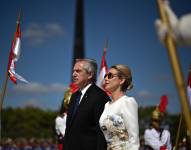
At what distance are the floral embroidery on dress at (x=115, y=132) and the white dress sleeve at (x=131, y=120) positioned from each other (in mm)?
50

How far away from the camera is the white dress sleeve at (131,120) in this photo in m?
4.60

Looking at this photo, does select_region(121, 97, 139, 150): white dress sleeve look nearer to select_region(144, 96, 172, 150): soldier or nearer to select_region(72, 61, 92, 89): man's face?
select_region(72, 61, 92, 89): man's face

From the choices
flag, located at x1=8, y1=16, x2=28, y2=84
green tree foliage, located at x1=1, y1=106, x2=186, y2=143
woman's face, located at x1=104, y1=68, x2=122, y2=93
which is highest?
green tree foliage, located at x1=1, y1=106, x2=186, y2=143

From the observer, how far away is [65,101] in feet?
27.1

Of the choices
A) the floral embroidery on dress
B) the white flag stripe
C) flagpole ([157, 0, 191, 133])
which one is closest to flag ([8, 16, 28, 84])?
the white flag stripe

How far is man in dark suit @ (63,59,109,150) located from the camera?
5613 millimetres

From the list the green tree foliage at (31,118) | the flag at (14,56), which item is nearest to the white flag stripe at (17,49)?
the flag at (14,56)

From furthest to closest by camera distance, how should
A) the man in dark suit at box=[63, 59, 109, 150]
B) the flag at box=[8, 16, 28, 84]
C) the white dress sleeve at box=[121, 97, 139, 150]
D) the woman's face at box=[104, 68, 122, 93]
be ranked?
the flag at box=[8, 16, 28, 84]
the man in dark suit at box=[63, 59, 109, 150]
the woman's face at box=[104, 68, 122, 93]
the white dress sleeve at box=[121, 97, 139, 150]

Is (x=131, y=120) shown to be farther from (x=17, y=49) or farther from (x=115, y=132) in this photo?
(x=17, y=49)

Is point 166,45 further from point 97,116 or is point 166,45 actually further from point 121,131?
point 97,116

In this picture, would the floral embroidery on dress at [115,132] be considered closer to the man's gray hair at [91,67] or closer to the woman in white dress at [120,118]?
the woman in white dress at [120,118]

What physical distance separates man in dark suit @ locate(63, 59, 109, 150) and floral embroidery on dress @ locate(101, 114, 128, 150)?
637 millimetres

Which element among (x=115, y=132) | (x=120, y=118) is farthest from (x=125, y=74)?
(x=115, y=132)

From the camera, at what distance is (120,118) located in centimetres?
473
